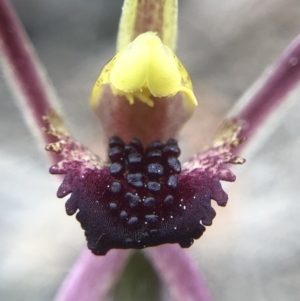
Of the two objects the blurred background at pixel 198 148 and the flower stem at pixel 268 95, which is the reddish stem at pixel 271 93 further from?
the blurred background at pixel 198 148

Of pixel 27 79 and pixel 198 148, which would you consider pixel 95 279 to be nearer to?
pixel 27 79

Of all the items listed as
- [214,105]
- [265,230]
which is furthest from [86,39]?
[265,230]

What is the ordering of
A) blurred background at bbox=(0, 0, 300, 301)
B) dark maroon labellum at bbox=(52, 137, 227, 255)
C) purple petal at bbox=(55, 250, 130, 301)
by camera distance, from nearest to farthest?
dark maroon labellum at bbox=(52, 137, 227, 255)
purple petal at bbox=(55, 250, 130, 301)
blurred background at bbox=(0, 0, 300, 301)

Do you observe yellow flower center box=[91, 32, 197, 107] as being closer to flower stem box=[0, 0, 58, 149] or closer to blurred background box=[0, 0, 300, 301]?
flower stem box=[0, 0, 58, 149]

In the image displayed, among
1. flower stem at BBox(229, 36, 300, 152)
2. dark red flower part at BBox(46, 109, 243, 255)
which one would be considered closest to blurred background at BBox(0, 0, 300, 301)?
flower stem at BBox(229, 36, 300, 152)

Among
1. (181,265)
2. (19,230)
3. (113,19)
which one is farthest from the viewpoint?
(113,19)

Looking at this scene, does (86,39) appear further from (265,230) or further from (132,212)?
(132,212)
